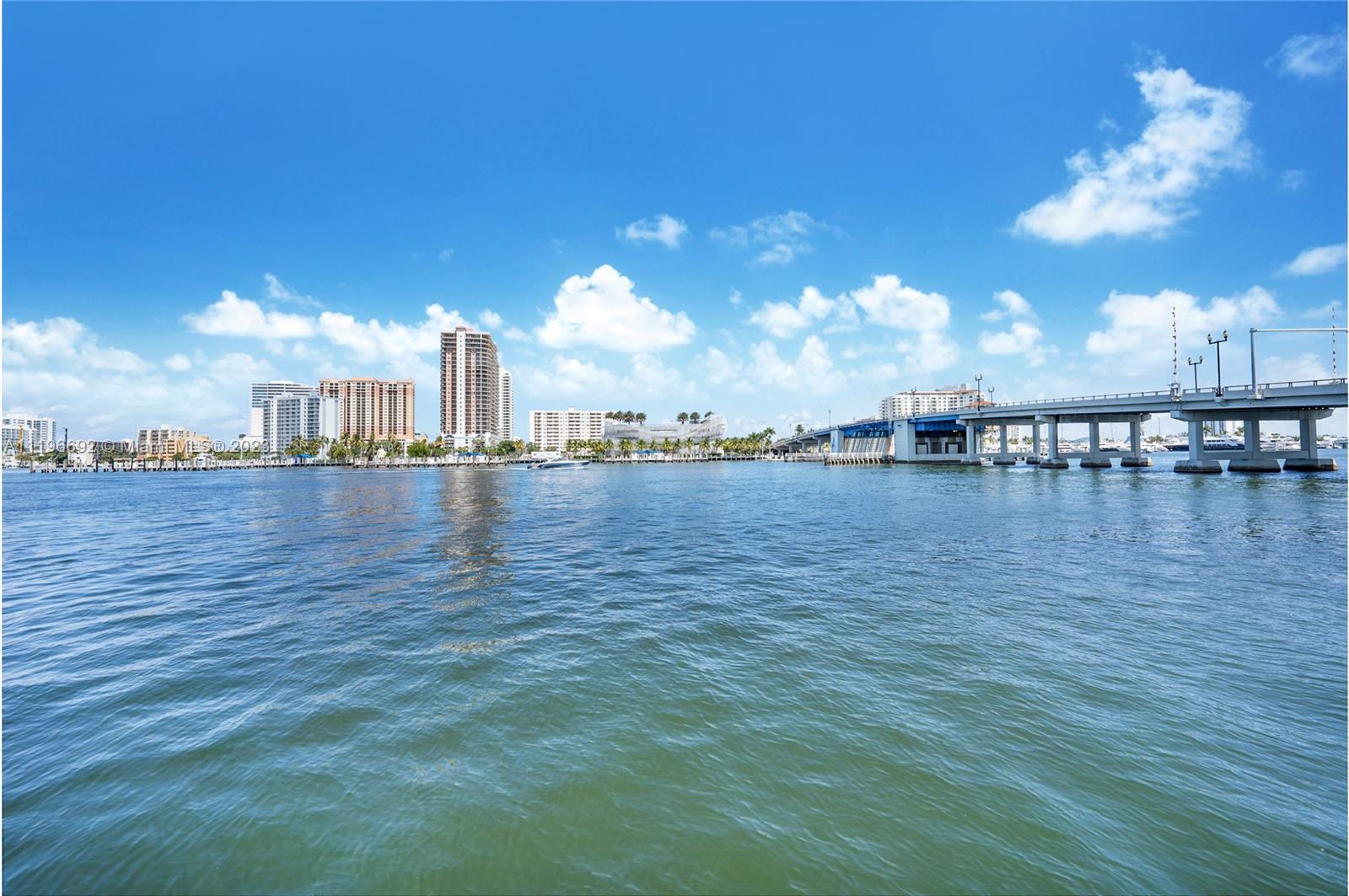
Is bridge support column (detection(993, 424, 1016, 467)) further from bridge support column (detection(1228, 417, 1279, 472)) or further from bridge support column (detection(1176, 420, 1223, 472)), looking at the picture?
bridge support column (detection(1228, 417, 1279, 472))

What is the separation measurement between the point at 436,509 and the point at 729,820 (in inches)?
1629

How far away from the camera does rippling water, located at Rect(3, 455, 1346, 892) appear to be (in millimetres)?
5152

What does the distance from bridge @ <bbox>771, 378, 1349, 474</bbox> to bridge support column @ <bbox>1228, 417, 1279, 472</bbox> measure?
111mm

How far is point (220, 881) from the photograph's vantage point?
16.1ft

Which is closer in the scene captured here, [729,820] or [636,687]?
[729,820]

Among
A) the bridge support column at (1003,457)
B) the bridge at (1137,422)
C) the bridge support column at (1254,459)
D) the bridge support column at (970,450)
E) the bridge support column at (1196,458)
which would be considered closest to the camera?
the bridge at (1137,422)

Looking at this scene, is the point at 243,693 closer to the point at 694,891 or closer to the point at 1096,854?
the point at 694,891


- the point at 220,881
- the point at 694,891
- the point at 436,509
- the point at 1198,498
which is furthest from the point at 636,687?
the point at 1198,498

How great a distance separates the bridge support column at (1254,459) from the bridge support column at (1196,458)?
2.34 m

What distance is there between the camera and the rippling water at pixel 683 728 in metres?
5.15

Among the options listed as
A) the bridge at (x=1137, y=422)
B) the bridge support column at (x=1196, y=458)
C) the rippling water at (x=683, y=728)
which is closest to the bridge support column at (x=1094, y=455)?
the bridge at (x=1137, y=422)

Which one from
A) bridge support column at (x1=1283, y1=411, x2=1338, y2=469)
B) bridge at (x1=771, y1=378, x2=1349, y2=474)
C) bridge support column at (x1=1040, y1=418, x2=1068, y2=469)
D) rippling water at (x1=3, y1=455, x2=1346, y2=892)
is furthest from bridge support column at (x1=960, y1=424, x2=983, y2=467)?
rippling water at (x1=3, y1=455, x2=1346, y2=892)

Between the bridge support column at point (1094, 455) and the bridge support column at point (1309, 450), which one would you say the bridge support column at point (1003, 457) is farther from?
the bridge support column at point (1309, 450)

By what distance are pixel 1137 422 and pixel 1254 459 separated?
16.3 metres
